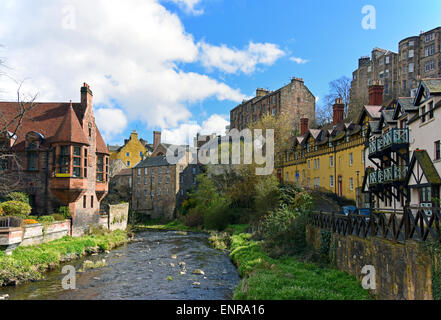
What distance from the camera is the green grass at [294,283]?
41.4 ft

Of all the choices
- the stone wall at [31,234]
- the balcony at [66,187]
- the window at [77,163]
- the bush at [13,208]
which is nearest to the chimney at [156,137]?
the window at [77,163]

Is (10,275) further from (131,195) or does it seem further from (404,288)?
(131,195)

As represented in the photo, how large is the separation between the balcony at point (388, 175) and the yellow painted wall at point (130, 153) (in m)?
57.1

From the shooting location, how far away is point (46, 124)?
99.7ft

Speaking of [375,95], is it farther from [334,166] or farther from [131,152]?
[131,152]

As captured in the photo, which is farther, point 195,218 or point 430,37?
point 430,37

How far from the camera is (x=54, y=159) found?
93.0ft

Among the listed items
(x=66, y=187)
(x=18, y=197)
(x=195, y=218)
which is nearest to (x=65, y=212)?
(x=66, y=187)

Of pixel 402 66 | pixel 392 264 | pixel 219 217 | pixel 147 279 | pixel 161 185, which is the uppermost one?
pixel 402 66

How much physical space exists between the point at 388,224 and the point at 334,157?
25.1 meters

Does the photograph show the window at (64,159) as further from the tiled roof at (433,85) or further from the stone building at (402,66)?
the stone building at (402,66)

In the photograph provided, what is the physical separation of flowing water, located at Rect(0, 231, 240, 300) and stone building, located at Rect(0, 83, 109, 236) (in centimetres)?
577

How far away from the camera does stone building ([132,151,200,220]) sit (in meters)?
57.9
